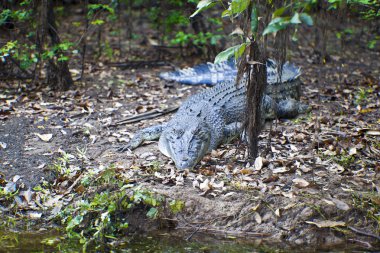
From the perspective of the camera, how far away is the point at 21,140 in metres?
6.09

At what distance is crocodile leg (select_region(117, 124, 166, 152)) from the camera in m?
5.91

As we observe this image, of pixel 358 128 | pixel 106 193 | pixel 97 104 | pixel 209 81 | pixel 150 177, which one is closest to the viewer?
pixel 106 193

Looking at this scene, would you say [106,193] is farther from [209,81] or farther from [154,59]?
[154,59]

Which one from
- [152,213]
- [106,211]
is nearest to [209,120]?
[152,213]

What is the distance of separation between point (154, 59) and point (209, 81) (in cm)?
170

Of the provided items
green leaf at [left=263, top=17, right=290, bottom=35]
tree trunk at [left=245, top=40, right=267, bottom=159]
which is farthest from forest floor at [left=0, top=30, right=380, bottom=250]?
green leaf at [left=263, top=17, right=290, bottom=35]

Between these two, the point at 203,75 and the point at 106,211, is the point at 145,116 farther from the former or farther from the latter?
the point at 106,211

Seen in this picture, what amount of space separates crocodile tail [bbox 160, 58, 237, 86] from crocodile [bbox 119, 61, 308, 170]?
1.06 meters

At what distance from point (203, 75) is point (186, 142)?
3.08 metres

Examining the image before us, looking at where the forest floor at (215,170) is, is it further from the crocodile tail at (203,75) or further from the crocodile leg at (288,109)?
the crocodile tail at (203,75)

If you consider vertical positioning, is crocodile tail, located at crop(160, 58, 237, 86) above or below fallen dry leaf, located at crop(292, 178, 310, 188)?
above

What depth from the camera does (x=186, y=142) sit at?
18.1ft

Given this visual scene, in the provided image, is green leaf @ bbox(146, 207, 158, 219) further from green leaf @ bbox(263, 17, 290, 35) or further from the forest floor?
green leaf @ bbox(263, 17, 290, 35)

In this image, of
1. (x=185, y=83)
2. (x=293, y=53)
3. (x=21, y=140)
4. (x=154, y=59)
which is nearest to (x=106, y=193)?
(x=21, y=140)
